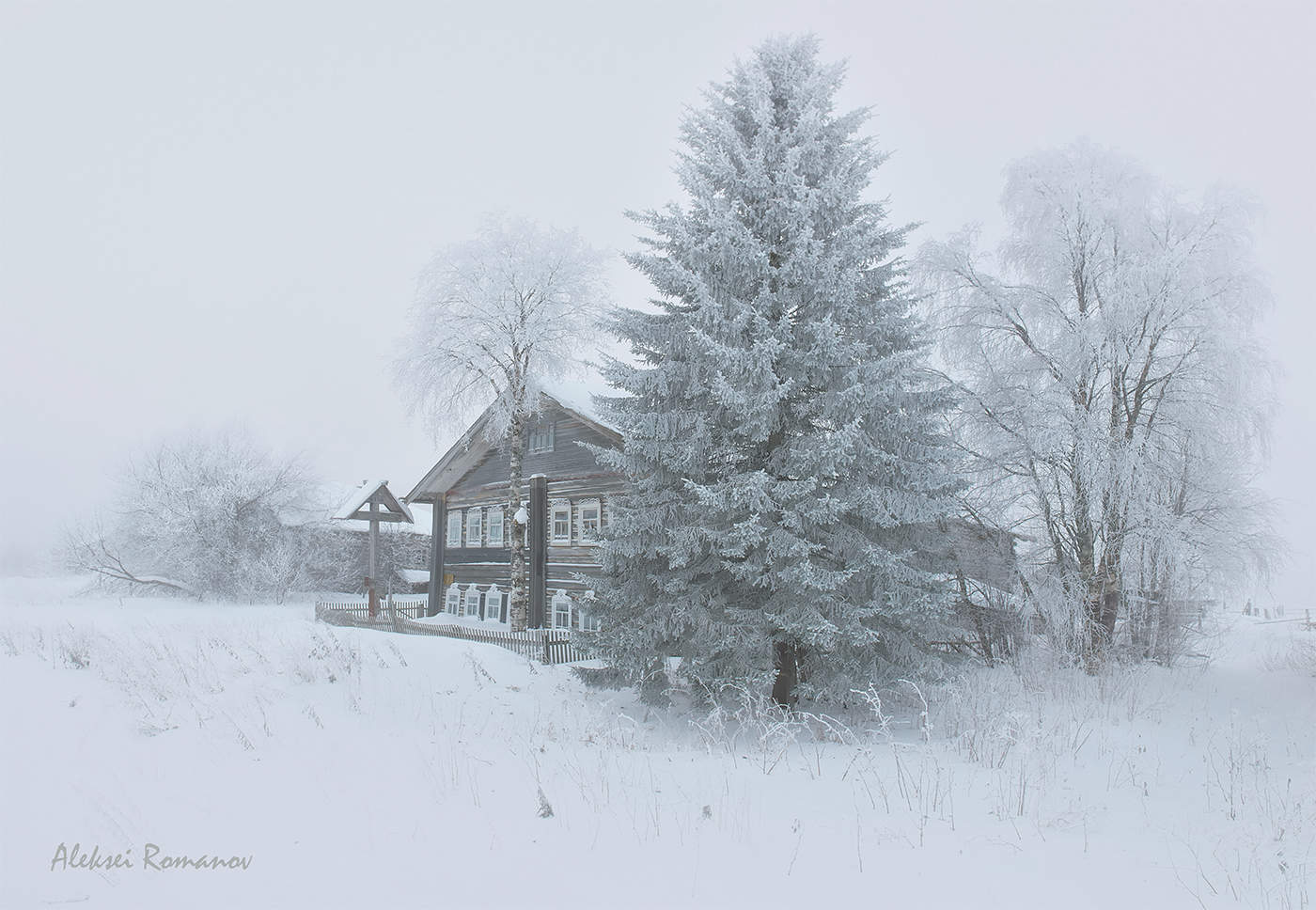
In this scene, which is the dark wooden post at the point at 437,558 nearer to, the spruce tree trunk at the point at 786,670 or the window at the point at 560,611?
the window at the point at 560,611

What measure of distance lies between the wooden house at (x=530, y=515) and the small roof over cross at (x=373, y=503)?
1940 millimetres

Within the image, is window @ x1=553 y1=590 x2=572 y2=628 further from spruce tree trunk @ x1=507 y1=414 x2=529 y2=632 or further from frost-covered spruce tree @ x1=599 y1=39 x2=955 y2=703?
frost-covered spruce tree @ x1=599 y1=39 x2=955 y2=703

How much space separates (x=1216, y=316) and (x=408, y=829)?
15428 mm

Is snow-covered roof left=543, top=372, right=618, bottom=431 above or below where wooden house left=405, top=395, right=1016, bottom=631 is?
above

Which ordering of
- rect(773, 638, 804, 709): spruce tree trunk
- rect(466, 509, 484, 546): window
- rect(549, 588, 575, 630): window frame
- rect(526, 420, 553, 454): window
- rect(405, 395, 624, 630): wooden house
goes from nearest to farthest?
rect(773, 638, 804, 709): spruce tree trunk
rect(405, 395, 624, 630): wooden house
rect(549, 588, 575, 630): window frame
rect(526, 420, 553, 454): window
rect(466, 509, 484, 546): window

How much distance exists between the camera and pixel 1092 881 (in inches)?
179

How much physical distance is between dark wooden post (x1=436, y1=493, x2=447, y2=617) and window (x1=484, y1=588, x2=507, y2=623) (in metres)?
3.02

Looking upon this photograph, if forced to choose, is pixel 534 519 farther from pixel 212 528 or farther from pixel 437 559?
pixel 212 528

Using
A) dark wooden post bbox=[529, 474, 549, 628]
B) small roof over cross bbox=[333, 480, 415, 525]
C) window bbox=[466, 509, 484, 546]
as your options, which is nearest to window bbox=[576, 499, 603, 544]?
dark wooden post bbox=[529, 474, 549, 628]

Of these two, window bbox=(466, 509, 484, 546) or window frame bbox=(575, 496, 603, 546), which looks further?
window bbox=(466, 509, 484, 546)

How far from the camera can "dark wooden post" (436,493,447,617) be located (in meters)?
28.7

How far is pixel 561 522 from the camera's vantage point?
77.2 ft

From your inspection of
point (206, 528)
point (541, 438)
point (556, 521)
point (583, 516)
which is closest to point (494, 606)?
point (556, 521)

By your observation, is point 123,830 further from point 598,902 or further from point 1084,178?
point 1084,178
